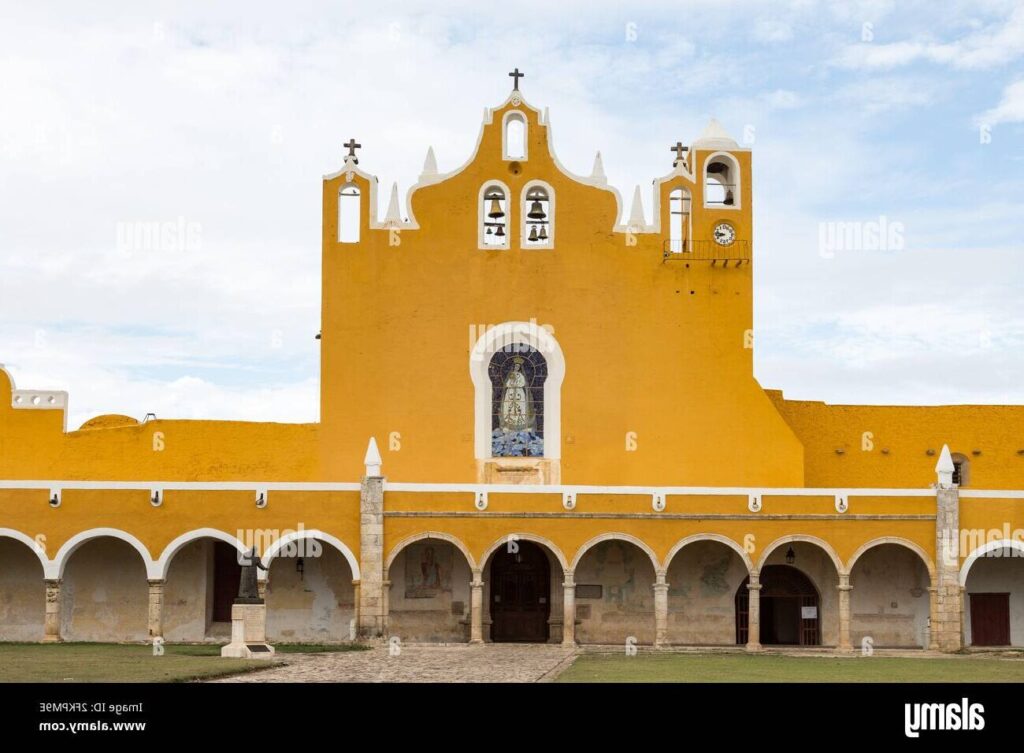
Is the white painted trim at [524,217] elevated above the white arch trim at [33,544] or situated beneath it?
elevated above

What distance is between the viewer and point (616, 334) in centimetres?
3106

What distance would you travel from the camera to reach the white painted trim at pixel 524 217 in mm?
31250

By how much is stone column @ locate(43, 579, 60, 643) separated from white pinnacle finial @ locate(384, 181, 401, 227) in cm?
989

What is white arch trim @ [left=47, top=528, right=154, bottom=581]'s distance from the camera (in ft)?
92.7

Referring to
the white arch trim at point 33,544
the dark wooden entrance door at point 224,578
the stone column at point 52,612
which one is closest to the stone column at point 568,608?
the dark wooden entrance door at point 224,578

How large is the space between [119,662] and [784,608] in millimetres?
15107

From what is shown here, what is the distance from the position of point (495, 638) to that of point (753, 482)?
6.29 m

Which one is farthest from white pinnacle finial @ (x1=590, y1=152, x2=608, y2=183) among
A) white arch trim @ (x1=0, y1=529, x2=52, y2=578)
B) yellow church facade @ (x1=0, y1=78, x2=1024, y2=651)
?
white arch trim @ (x1=0, y1=529, x2=52, y2=578)

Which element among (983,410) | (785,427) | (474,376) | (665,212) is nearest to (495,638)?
(474,376)

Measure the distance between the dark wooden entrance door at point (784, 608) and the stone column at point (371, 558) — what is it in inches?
294

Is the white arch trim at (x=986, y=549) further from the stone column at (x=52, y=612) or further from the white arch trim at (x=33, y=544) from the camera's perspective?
the white arch trim at (x=33, y=544)

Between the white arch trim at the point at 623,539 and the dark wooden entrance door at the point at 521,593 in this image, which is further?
the dark wooden entrance door at the point at 521,593

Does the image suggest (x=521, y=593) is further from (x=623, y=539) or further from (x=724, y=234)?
(x=724, y=234)

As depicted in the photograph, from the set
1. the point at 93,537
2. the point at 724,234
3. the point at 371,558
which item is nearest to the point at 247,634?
the point at 371,558
